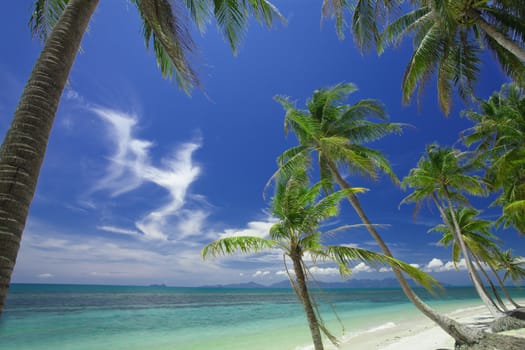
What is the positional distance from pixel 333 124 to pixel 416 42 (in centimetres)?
403

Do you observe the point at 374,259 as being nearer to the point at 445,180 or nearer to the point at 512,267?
the point at 445,180

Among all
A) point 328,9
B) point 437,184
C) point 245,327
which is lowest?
point 245,327

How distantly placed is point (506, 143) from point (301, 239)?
11.2 m

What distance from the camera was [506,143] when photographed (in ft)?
39.2

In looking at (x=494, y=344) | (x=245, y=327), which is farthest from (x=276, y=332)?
(x=494, y=344)

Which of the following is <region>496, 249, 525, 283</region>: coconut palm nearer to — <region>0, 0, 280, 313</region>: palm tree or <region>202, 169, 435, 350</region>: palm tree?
<region>202, 169, 435, 350</region>: palm tree

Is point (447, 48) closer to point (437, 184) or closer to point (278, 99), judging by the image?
point (278, 99)

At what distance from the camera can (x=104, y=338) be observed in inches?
592

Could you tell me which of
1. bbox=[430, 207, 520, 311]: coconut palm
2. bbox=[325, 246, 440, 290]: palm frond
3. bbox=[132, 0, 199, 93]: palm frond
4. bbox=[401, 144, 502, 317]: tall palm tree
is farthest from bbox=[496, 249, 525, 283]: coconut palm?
bbox=[132, 0, 199, 93]: palm frond

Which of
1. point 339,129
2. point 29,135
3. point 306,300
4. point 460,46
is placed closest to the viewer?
point 29,135

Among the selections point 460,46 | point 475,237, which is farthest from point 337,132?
point 475,237

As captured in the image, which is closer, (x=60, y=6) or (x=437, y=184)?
(x=60, y=6)

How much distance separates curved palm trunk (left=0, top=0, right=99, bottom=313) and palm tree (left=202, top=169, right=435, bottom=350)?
5015 millimetres

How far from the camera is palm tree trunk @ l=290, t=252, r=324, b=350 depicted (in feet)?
21.2
